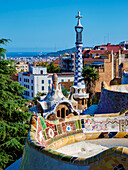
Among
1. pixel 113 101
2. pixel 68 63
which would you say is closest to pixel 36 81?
pixel 68 63

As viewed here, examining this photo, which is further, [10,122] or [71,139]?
[10,122]

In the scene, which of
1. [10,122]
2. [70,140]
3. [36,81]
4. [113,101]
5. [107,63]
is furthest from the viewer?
[107,63]

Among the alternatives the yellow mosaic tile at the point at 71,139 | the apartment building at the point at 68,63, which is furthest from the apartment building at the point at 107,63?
the yellow mosaic tile at the point at 71,139

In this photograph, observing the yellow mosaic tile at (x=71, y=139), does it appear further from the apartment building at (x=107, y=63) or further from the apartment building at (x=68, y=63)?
the apartment building at (x=68, y=63)

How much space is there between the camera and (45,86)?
46.6 m

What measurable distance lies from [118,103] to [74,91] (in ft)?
41.8

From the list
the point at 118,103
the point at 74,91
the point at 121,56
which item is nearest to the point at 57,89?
the point at 74,91

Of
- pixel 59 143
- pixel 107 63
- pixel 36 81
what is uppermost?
pixel 107 63

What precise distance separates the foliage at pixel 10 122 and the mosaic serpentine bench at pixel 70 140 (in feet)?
14.6

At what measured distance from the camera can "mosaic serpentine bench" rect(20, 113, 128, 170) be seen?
2.41 m

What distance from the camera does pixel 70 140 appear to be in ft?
13.7

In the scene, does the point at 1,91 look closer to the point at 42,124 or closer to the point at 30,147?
the point at 42,124

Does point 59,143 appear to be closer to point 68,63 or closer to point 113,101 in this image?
point 113,101

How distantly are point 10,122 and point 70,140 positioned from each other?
5310mm
